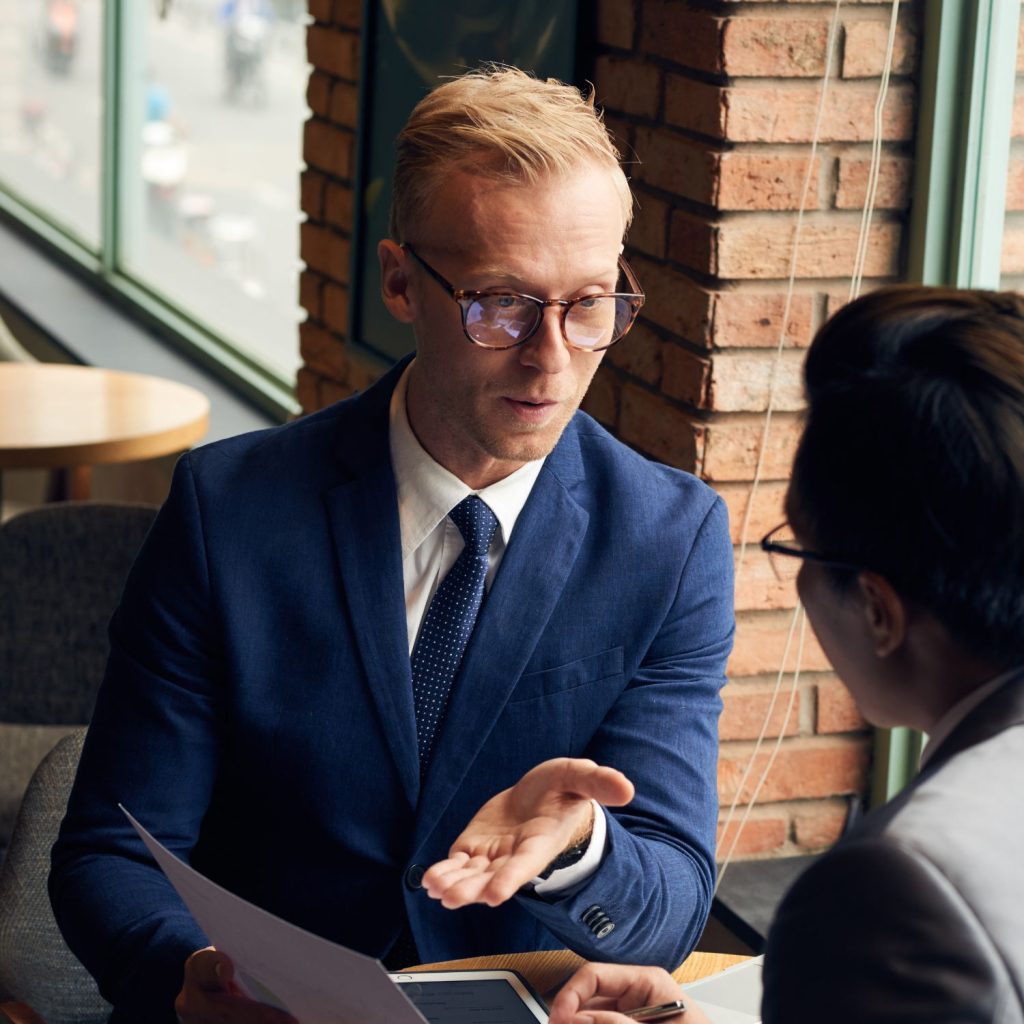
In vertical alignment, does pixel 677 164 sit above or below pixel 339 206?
above

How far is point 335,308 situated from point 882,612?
2.68 meters

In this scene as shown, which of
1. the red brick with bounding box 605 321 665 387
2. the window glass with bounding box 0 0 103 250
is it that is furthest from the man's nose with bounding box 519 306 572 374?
the window glass with bounding box 0 0 103 250

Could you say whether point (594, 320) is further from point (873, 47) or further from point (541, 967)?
point (873, 47)

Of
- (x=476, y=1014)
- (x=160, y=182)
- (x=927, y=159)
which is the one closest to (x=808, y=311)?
(x=927, y=159)

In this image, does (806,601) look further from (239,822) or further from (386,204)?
(386,204)

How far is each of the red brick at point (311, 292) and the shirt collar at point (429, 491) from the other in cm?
201

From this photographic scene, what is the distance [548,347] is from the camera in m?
1.64

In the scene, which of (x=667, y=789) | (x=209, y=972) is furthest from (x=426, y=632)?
(x=209, y=972)

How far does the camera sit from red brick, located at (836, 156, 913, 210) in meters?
2.33

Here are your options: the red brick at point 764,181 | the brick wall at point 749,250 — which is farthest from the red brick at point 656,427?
the red brick at point 764,181

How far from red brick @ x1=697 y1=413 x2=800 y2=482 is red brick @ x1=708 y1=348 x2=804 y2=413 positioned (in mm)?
20

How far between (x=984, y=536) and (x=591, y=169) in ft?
2.55

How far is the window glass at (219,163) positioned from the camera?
473 centimetres

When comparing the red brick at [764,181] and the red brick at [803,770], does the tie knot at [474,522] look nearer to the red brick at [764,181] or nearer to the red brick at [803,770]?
the red brick at [764,181]
